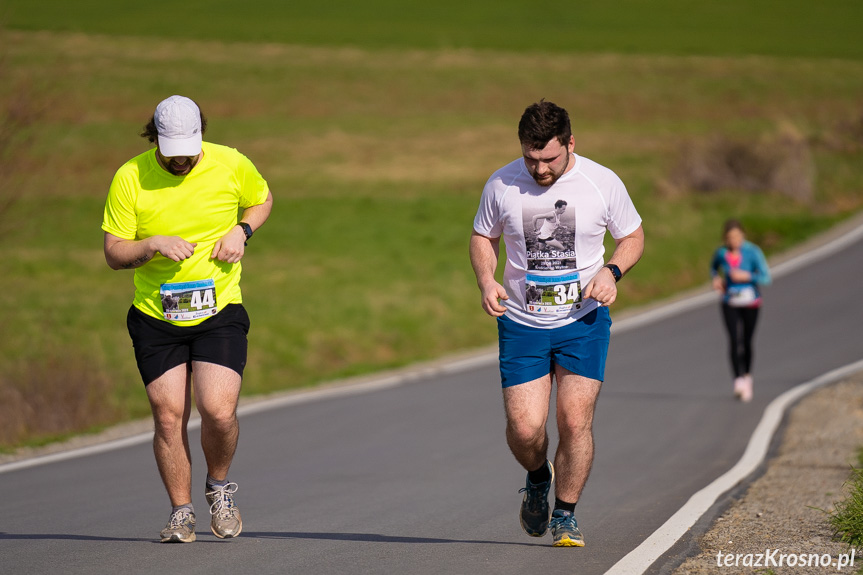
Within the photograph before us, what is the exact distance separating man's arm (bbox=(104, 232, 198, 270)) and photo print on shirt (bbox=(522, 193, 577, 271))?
1.69 meters

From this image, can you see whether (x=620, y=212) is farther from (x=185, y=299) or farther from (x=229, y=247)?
(x=185, y=299)

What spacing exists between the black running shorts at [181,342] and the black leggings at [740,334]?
9217 millimetres

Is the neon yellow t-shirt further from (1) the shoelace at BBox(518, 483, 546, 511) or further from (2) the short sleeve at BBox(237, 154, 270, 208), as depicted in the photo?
(1) the shoelace at BBox(518, 483, 546, 511)

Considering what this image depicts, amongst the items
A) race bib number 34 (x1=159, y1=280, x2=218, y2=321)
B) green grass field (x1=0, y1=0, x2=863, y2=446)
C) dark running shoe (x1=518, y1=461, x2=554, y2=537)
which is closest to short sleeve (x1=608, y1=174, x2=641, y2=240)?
dark running shoe (x1=518, y1=461, x2=554, y2=537)

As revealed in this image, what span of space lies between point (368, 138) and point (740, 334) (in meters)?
36.3

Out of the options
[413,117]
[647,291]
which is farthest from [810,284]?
[413,117]

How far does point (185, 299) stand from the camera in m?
6.47

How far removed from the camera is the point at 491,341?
23094 mm

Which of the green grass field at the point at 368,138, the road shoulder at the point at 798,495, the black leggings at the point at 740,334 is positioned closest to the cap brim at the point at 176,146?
the road shoulder at the point at 798,495

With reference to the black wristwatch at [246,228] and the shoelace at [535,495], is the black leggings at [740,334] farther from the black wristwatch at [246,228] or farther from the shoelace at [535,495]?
the black wristwatch at [246,228]

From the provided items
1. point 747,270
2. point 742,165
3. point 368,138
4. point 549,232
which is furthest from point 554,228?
point 368,138

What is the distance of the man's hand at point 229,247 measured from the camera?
6430 mm

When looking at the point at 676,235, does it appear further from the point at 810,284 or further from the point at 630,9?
the point at 630,9

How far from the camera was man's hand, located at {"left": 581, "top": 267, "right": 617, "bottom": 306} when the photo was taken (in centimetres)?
619
